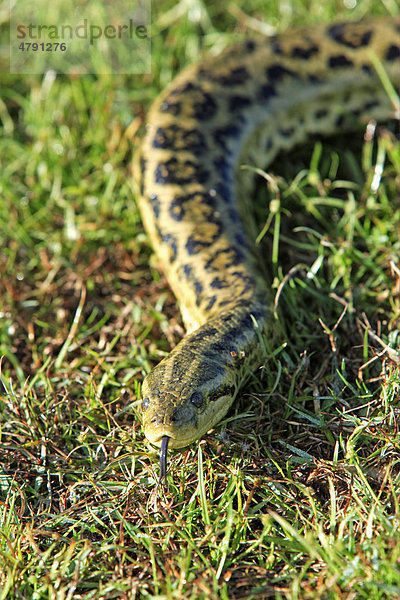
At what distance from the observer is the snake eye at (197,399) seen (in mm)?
2993

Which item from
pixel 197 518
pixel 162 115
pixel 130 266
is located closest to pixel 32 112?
pixel 162 115

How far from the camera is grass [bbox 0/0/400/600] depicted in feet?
8.96

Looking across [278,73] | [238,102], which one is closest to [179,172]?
[238,102]

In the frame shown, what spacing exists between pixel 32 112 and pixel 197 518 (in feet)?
11.6

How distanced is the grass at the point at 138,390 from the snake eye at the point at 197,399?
0.79 ft

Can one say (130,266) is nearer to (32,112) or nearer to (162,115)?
(162,115)

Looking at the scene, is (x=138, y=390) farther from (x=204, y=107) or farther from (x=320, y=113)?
(x=320, y=113)

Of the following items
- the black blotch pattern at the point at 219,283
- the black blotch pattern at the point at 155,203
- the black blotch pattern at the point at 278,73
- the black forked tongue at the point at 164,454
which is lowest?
the black forked tongue at the point at 164,454

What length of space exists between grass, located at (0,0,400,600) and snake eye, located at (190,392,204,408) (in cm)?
24

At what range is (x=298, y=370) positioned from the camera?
3340mm

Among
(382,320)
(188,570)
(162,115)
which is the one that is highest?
(162,115)

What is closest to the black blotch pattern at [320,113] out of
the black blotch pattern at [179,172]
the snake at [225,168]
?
the snake at [225,168]

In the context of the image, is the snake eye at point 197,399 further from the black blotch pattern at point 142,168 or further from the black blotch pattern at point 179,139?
the black blotch pattern at point 179,139

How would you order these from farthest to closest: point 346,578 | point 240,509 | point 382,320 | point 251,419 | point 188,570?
point 382,320
point 251,419
point 240,509
point 188,570
point 346,578
